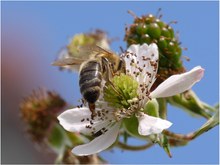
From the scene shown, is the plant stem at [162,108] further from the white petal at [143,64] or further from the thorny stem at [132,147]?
the thorny stem at [132,147]

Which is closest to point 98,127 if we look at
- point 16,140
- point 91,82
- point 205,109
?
point 91,82

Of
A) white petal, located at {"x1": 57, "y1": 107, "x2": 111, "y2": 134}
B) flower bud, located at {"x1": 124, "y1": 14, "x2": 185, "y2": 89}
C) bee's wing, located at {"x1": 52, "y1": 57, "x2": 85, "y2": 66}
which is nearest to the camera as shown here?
white petal, located at {"x1": 57, "y1": 107, "x2": 111, "y2": 134}

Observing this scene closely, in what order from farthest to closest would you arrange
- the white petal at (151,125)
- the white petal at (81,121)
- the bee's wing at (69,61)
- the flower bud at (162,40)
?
the flower bud at (162,40) → the bee's wing at (69,61) → the white petal at (81,121) → the white petal at (151,125)

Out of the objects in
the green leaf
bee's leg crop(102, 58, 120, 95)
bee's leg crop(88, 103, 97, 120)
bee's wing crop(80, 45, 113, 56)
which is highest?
bee's wing crop(80, 45, 113, 56)

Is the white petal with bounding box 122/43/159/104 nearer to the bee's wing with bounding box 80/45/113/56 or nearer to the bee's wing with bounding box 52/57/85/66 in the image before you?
the bee's wing with bounding box 80/45/113/56

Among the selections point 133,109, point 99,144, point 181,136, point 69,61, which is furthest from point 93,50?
point 181,136

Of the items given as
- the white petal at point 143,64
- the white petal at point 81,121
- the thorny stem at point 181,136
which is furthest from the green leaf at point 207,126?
the white petal at point 81,121

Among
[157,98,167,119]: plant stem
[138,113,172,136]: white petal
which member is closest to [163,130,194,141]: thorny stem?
[157,98,167,119]: plant stem
